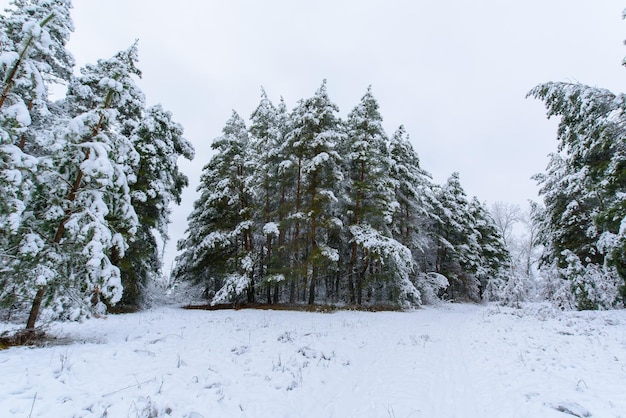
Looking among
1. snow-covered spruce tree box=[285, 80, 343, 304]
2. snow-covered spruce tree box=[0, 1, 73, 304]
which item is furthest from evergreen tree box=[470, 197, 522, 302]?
snow-covered spruce tree box=[0, 1, 73, 304]

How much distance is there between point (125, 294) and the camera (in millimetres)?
16922

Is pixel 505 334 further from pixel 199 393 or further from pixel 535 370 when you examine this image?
pixel 199 393

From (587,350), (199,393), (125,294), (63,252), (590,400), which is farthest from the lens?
(125,294)

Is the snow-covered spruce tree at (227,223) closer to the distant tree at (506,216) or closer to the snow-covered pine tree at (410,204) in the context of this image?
the snow-covered pine tree at (410,204)

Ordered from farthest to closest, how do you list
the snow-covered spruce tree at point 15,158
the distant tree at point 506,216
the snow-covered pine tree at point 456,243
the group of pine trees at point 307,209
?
the distant tree at point 506,216 < the snow-covered pine tree at point 456,243 < the group of pine trees at point 307,209 < the snow-covered spruce tree at point 15,158

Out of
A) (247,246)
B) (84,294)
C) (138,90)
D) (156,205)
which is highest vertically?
(138,90)

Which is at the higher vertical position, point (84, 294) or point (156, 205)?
point (156, 205)

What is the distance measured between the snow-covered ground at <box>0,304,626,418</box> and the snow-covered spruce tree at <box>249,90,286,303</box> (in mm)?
9235

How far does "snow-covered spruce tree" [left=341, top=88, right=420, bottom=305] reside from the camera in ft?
64.4

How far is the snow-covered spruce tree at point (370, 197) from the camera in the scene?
19.6m

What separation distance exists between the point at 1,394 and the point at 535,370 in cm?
983

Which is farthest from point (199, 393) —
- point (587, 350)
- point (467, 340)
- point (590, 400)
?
point (587, 350)

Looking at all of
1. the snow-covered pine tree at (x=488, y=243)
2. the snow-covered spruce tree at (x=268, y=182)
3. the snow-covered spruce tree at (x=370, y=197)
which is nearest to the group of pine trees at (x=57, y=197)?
the snow-covered spruce tree at (x=268, y=182)

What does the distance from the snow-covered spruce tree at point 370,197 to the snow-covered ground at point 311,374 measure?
9.34m
